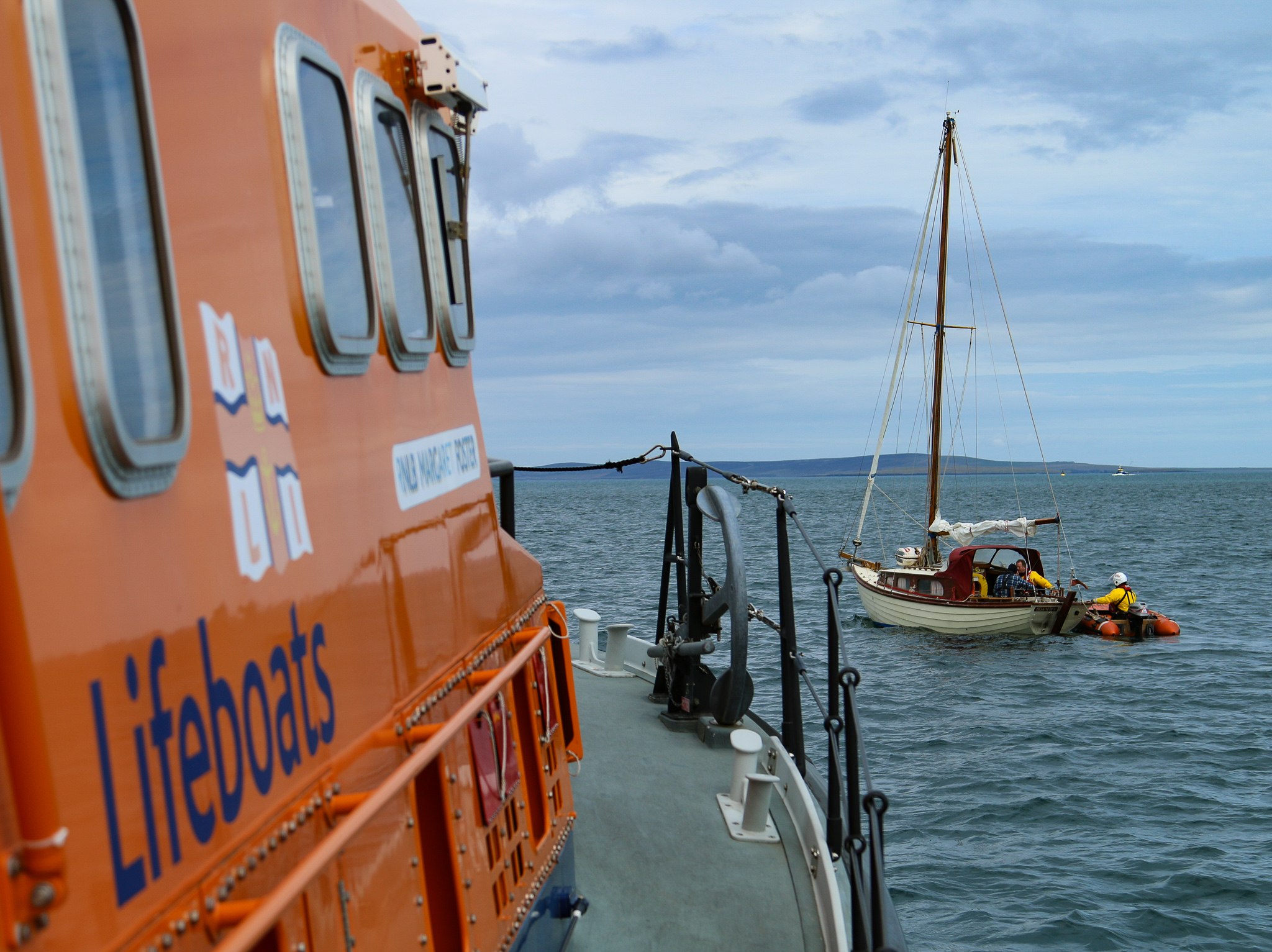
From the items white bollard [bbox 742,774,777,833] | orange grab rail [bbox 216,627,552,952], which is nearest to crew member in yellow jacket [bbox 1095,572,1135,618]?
white bollard [bbox 742,774,777,833]

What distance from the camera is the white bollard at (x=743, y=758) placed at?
564 centimetres

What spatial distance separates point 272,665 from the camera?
6.70ft

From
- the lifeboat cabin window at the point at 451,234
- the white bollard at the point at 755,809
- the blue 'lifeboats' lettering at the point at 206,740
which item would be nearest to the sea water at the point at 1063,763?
the white bollard at the point at 755,809

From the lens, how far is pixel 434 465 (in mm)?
3314

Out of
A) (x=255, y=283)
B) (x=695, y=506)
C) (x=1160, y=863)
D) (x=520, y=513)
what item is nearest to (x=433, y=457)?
(x=255, y=283)

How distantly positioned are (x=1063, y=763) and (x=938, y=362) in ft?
65.0

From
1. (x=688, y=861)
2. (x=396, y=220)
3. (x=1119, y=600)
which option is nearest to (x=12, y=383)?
(x=396, y=220)

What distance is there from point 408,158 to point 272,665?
1867mm

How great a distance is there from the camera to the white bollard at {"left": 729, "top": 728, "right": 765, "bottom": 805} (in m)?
5.64

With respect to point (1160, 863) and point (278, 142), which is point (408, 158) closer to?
point (278, 142)

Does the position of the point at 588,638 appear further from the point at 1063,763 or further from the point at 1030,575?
the point at 1030,575

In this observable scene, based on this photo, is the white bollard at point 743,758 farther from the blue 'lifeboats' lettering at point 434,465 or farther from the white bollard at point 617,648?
the white bollard at point 617,648

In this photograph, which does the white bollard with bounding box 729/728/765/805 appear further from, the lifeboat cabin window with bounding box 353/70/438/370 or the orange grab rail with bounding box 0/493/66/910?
the orange grab rail with bounding box 0/493/66/910

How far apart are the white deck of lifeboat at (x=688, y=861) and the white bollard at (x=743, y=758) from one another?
18 centimetres
